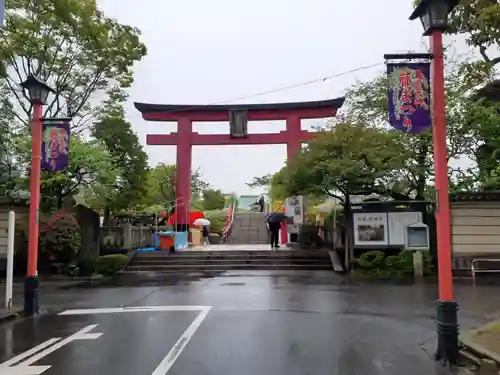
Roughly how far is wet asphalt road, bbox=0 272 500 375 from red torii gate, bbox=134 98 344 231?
1367cm

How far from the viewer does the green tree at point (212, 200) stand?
47.4 meters

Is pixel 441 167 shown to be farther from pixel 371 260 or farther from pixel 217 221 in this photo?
pixel 217 221

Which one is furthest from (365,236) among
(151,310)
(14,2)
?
(14,2)

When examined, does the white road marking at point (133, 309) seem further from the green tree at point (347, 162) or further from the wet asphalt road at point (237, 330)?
the green tree at point (347, 162)

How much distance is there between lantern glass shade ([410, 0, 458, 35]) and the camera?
6.44m

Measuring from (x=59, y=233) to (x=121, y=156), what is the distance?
5.66m

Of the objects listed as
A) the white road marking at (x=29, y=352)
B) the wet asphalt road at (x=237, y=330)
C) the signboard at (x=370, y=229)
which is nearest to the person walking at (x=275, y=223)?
the signboard at (x=370, y=229)

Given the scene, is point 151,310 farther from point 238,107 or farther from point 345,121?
point 238,107

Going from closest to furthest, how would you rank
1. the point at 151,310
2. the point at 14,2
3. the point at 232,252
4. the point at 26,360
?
the point at 26,360 < the point at 151,310 < the point at 14,2 < the point at 232,252

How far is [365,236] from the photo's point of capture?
1692 centimetres

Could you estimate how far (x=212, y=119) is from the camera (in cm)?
2658

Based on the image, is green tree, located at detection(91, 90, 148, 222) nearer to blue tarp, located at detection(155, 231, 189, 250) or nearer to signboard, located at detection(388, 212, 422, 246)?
blue tarp, located at detection(155, 231, 189, 250)

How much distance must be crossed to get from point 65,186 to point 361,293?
12055mm

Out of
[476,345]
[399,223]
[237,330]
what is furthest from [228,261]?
[476,345]
